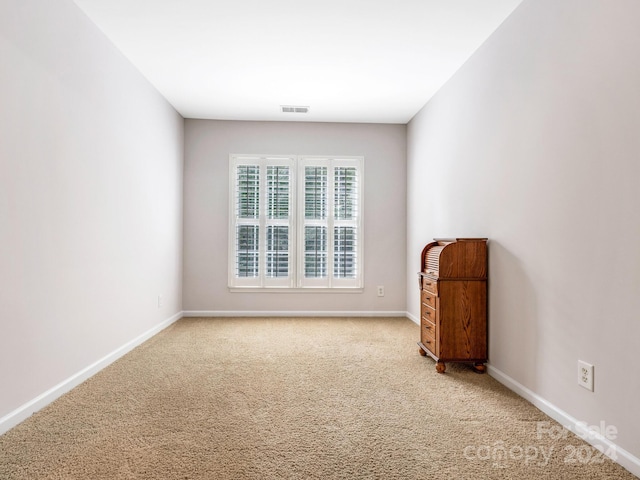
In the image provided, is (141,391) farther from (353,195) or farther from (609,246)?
(353,195)

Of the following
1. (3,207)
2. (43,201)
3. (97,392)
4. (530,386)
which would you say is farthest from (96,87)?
(530,386)

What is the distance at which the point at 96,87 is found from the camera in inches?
113

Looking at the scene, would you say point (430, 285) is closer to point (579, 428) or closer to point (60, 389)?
point (579, 428)

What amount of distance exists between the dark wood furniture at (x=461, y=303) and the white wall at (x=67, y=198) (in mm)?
2488

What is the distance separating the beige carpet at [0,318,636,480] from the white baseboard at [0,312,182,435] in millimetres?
52

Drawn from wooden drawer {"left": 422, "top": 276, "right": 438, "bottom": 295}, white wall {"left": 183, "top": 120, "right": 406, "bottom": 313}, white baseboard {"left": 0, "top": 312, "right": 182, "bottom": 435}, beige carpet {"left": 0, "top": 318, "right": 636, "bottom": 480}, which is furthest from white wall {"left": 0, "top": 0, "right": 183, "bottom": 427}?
wooden drawer {"left": 422, "top": 276, "right": 438, "bottom": 295}

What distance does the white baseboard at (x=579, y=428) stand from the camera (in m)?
1.66

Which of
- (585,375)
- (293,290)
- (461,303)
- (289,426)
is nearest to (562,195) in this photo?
(585,375)

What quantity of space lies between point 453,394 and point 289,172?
3.37 metres

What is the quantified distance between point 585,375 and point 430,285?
1.26 m

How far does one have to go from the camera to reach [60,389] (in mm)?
2412

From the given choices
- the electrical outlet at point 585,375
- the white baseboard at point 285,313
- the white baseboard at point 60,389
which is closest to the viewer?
the electrical outlet at point 585,375

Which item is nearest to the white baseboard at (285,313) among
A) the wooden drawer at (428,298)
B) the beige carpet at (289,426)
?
the beige carpet at (289,426)

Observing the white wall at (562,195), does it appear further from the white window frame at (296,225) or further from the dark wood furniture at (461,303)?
the white window frame at (296,225)
